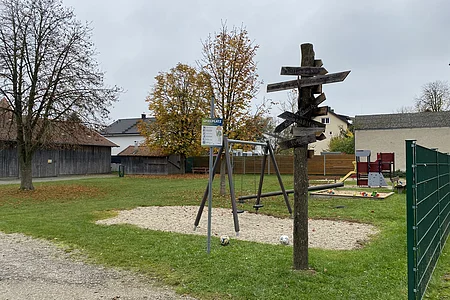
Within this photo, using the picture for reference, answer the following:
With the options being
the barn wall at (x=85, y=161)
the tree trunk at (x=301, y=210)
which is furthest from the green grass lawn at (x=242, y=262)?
the barn wall at (x=85, y=161)

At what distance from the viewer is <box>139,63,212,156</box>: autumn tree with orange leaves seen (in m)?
31.6

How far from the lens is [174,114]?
31.3 meters

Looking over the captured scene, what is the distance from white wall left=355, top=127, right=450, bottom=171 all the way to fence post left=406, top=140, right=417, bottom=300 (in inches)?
1068

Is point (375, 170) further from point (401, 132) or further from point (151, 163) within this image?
point (151, 163)

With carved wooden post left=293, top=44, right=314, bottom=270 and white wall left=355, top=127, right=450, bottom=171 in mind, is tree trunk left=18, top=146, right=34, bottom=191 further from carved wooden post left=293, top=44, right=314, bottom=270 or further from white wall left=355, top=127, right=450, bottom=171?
white wall left=355, top=127, right=450, bottom=171

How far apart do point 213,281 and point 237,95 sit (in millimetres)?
11794

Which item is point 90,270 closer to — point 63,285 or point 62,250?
point 63,285

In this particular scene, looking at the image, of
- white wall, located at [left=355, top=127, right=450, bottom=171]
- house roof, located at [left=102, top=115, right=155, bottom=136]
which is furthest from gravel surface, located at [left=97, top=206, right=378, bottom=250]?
house roof, located at [left=102, top=115, right=155, bottom=136]

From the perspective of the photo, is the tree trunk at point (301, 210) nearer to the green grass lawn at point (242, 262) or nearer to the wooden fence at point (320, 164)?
the green grass lawn at point (242, 262)

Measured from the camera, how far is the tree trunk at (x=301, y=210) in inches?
186

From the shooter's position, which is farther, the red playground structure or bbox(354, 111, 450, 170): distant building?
bbox(354, 111, 450, 170): distant building

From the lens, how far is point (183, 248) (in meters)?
5.98

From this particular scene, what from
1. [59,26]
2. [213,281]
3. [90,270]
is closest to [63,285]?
[90,270]

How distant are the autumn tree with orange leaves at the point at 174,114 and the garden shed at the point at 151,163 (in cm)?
295
